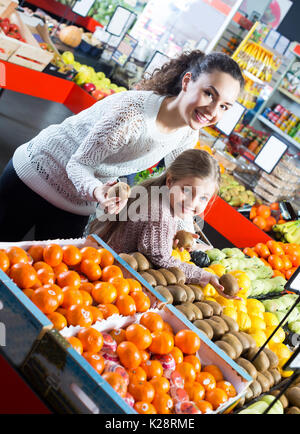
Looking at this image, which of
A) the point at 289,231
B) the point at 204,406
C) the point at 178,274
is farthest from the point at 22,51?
the point at 204,406

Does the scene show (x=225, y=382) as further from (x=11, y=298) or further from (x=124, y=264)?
(x=11, y=298)

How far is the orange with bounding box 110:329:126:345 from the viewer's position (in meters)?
1.60

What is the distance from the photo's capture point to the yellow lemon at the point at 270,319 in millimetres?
2590

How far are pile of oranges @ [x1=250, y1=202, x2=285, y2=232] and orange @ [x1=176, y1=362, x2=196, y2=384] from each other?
370 centimetres

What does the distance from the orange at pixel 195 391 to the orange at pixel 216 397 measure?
0.02m

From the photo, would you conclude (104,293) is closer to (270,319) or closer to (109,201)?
(109,201)

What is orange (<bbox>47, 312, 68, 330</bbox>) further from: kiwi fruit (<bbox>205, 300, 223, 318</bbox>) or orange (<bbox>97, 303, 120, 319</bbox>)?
→ kiwi fruit (<bbox>205, 300, 223, 318</bbox>)

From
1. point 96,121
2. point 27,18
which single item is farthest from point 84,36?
point 96,121

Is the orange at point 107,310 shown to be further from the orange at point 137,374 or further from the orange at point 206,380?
the orange at point 206,380

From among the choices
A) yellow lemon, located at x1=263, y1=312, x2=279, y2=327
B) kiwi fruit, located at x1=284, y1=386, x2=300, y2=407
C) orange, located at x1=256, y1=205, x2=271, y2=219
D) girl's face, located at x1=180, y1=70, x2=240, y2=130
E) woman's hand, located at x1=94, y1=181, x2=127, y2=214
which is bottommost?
orange, located at x1=256, y1=205, x2=271, y2=219

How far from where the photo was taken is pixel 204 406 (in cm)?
146

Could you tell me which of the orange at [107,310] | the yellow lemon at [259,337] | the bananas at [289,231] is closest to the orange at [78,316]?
the orange at [107,310]

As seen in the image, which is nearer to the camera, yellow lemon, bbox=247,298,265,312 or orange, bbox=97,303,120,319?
orange, bbox=97,303,120,319

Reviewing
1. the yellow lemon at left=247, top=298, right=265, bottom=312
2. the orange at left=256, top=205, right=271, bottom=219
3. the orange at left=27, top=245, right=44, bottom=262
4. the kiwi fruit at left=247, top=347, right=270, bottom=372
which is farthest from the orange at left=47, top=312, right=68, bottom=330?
the orange at left=256, top=205, right=271, bottom=219
